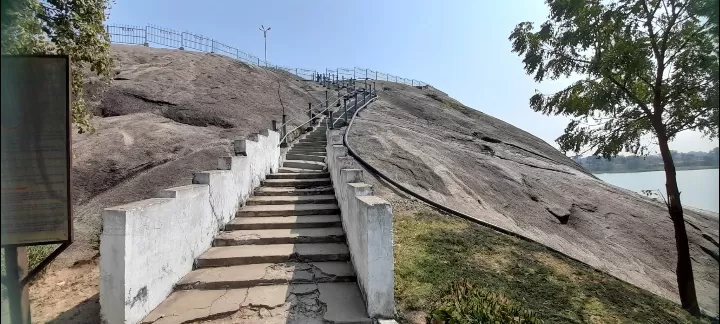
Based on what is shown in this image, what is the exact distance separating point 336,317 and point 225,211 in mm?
2958

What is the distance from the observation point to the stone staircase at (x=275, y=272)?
12.7 feet

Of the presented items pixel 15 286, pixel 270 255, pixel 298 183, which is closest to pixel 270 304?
pixel 270 255

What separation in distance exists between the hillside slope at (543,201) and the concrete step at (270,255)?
3.38 meters

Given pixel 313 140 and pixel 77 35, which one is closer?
pixel 77 35

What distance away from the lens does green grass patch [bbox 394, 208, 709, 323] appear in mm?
4227

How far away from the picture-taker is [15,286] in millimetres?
2570

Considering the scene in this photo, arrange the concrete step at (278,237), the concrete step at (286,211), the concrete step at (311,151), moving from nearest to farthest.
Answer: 1. the concrete step at (278,237)
2. the concrete step at (286,211)
3. the concrete step at (311,151)

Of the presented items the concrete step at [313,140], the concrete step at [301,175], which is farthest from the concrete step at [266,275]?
the concrete step at [313,140]

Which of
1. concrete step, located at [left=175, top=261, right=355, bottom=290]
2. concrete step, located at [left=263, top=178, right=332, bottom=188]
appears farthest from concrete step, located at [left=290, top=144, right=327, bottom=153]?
concrete step, located at [left=175, top=261, right=355, bottom=290]

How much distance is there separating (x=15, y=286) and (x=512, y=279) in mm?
5001

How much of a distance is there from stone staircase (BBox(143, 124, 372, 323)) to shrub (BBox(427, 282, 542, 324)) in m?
0.82

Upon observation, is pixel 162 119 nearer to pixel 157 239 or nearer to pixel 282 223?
pixel 282 223

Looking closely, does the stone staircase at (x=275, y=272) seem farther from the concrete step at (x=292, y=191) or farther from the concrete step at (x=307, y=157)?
the concrete step at (x=307, y=157)

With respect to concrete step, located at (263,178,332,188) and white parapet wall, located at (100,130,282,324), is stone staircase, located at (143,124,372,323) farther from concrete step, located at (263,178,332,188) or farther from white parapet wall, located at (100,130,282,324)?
concrete step, located at (263,178,332,188)
